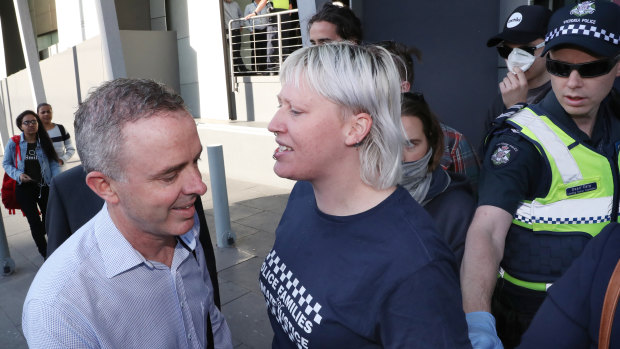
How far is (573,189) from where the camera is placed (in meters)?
1.65

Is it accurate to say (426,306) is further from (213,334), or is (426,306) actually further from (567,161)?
(213,334)

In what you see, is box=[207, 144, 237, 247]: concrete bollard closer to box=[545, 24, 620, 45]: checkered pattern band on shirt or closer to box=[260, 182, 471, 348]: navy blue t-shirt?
box=[260, 182, 471, 348]: navy blue t-shirt

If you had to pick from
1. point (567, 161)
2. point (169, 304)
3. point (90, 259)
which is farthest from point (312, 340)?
point (567, 161)

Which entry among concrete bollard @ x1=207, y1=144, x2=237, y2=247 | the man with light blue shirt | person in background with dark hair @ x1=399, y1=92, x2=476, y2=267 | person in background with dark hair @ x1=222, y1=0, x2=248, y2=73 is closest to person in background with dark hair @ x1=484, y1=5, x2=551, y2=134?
person in background with dark hair @ x1=399, y1=92, x2=476, y2=267

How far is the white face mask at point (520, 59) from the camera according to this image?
104 inches

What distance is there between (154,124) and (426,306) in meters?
0.88

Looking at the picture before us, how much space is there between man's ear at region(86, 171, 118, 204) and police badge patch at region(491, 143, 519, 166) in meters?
1.33

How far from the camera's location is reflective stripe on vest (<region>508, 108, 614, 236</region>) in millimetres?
1649

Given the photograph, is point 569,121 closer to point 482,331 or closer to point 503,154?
point 503,154

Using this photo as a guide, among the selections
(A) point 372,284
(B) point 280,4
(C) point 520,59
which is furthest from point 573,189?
(B) point 280,4

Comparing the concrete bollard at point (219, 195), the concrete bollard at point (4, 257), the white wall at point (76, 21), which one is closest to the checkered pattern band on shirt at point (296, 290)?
the concrete bollard at point (219, 195)

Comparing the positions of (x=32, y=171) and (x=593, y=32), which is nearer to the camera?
(x=593, y=32)

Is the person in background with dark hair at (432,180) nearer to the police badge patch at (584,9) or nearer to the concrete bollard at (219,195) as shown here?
the police badge patch at (584,9)

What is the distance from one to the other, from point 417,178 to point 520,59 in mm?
1254
